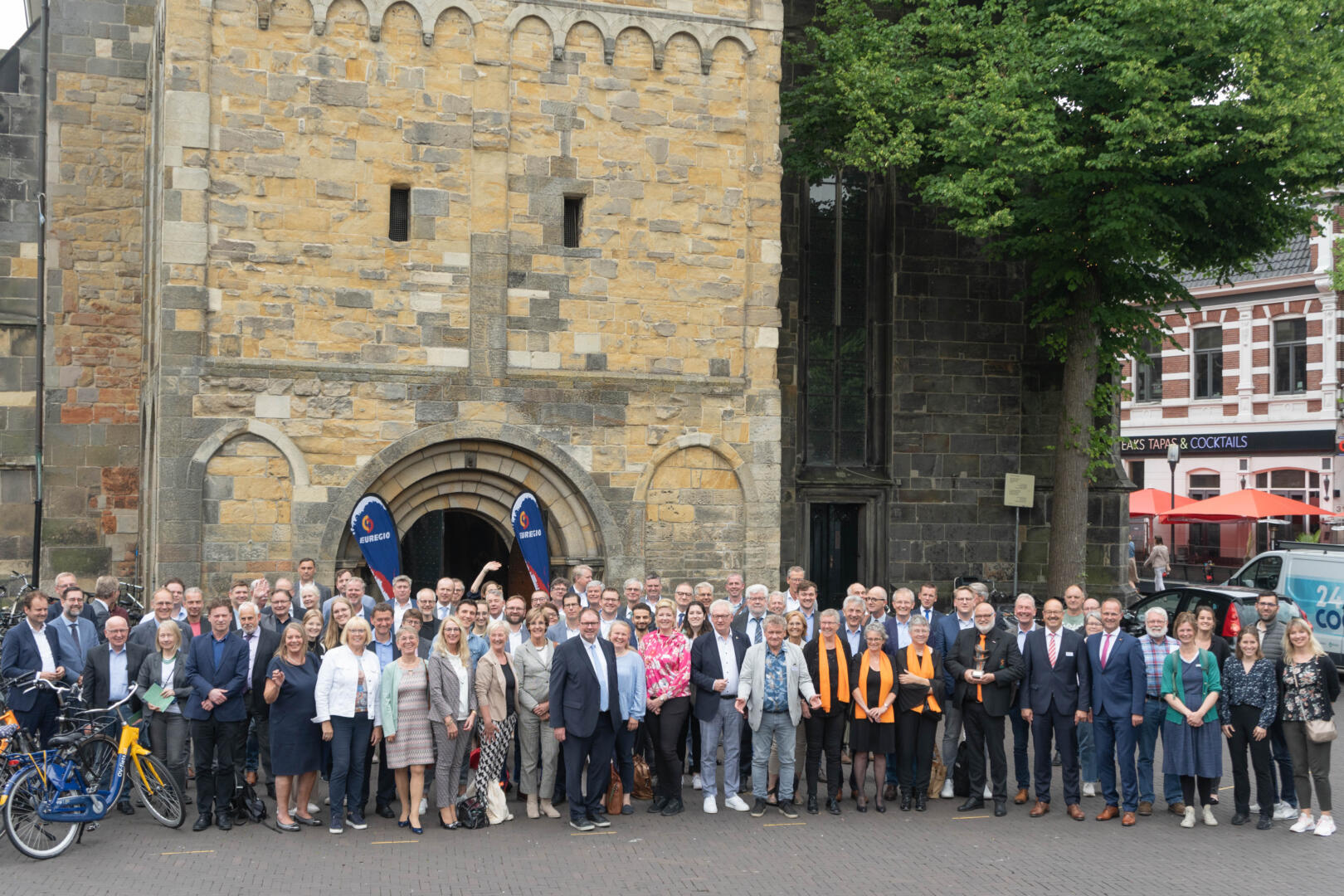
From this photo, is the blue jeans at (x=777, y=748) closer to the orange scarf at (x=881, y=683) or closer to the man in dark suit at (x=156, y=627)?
the orange scarf at (x=881, y=683)

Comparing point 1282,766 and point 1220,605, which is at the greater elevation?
point 1220,605

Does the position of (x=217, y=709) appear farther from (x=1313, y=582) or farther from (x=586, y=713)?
(x=1313, y=582)

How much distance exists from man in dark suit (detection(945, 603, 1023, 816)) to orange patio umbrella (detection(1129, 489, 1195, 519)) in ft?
64.8

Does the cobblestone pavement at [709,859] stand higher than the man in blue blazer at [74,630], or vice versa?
the man in blue blazer at [74,630]

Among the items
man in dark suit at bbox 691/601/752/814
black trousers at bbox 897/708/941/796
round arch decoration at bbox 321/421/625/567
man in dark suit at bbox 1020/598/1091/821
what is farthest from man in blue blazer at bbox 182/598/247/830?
man in dark suit at bbox 1020/598/1091/821

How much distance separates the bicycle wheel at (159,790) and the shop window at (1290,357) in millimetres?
32276

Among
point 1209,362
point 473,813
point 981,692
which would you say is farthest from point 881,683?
point 1209,362

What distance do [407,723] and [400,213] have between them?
7456mm

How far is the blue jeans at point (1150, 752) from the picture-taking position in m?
11.6

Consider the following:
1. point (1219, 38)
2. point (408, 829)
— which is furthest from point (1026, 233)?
point (408, 829)

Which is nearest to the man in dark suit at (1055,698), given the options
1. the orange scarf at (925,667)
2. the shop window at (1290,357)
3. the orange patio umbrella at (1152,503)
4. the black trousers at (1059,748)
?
the black trousers at (1059,748)

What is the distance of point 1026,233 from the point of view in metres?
20.6

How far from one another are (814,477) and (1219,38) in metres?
9.03

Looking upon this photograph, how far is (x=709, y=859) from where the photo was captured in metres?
9.98
